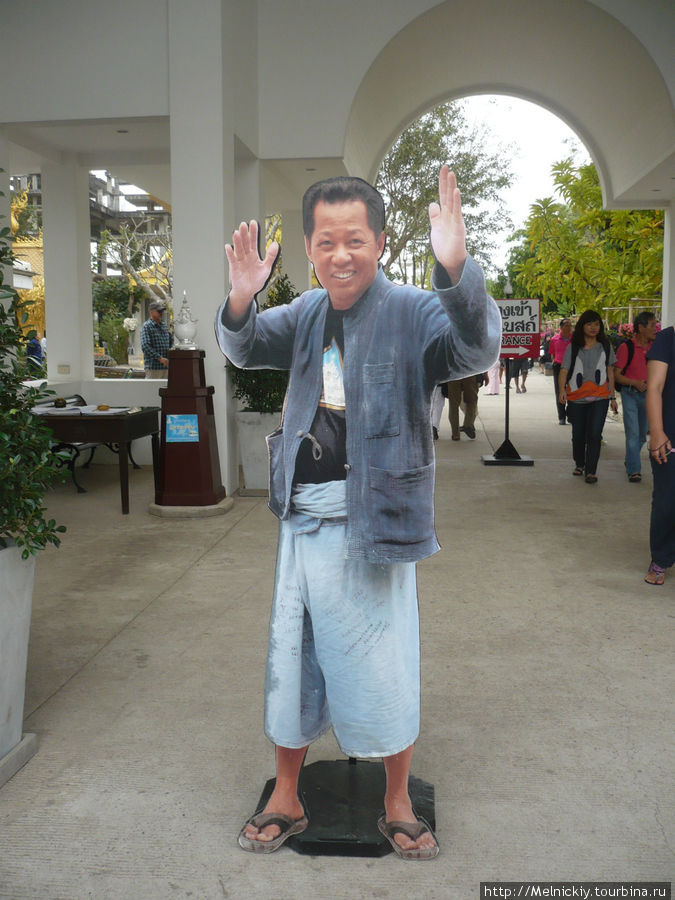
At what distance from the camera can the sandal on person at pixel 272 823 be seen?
9.40ft

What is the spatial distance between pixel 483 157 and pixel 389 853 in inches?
942

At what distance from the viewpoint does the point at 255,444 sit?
9.09m

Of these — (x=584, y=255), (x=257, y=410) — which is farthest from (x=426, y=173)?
(x=257, y=410)

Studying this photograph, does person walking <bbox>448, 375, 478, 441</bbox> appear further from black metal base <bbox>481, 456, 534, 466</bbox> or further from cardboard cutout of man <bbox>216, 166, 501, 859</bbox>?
cardboard cutout of man <bbox>216, 166, 501, 859</bbox>

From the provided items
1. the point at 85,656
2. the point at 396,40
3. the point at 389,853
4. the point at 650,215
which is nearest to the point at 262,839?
the point at 389,853

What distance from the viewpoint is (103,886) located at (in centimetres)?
267

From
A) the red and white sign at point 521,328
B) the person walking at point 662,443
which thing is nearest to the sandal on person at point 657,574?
the person walking at point 662,443

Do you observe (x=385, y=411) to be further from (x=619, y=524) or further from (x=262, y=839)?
(x=619, y=524)

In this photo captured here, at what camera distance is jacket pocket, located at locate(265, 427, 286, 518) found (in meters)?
2.85

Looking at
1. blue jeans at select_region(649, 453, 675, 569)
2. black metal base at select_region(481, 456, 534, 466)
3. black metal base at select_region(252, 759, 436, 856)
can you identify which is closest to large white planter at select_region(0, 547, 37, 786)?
black metal base at select_region(252, 759, 436, 856)

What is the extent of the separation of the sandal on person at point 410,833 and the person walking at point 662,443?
3.37 m

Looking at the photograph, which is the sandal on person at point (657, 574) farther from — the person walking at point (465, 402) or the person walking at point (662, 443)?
the person walking at point (465, 402)

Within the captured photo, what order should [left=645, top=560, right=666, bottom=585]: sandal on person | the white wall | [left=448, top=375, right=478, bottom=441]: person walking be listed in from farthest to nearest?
1. [left=448, top=375, right=478, bottom=441]: person walking
2. the white wall
3. [left=645, top=560, right=666, bottom=585]: sandal on person

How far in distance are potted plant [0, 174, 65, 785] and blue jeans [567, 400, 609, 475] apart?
7231 mm
